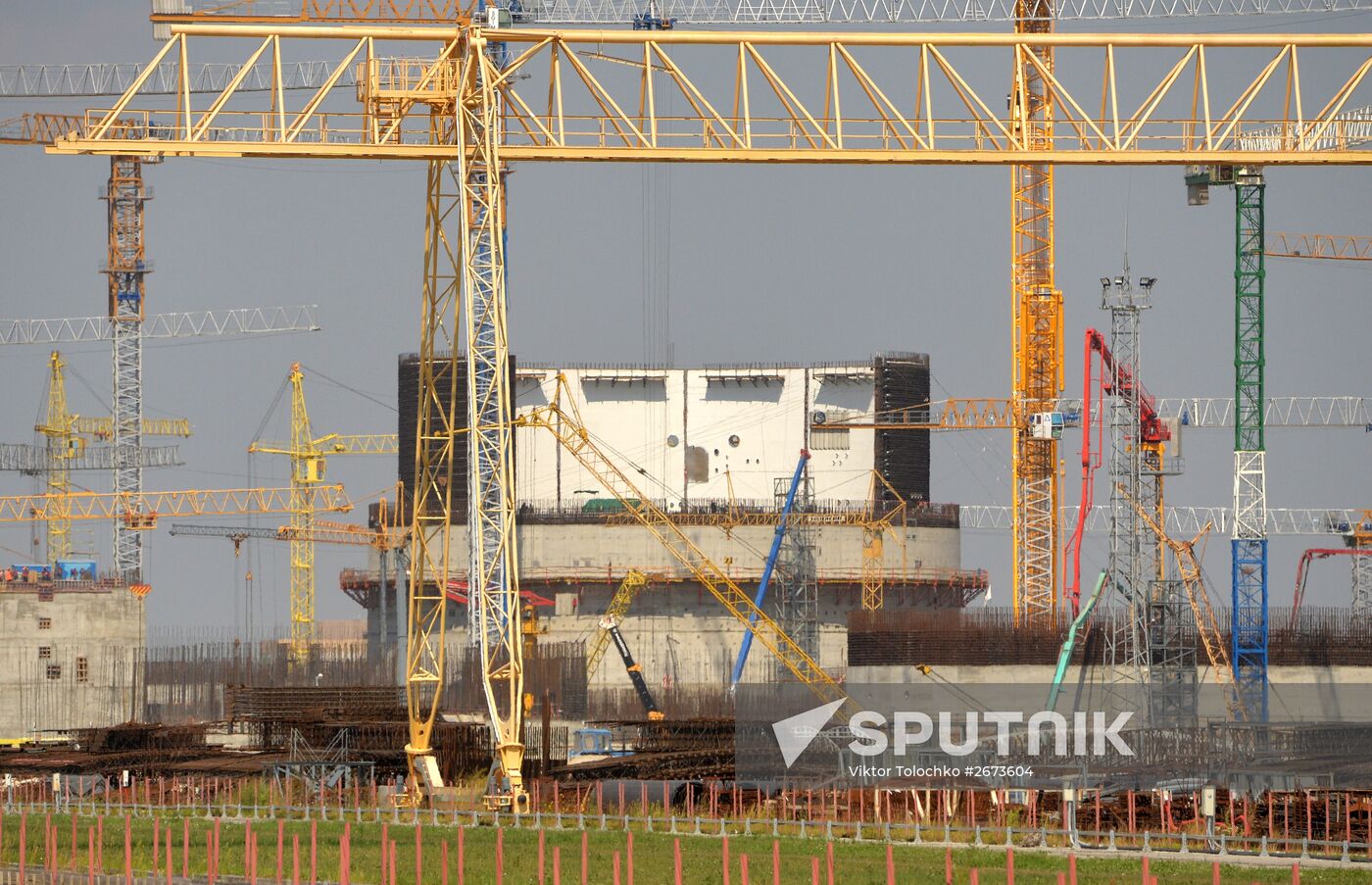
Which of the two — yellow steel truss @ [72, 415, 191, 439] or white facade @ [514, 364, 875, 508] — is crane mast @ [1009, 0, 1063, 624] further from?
yellow steel truss @ [72, 415, 191, 439]

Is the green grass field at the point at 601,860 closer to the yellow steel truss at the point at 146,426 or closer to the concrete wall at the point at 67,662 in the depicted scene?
the concrete wall at the point at 67,662

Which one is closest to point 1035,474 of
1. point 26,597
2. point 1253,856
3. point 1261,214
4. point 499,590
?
point 1261,214

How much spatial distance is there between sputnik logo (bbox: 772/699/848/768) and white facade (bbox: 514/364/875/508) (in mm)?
44341

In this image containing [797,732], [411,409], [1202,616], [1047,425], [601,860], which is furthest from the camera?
[411,409]

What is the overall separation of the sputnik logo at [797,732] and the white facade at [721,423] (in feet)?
145

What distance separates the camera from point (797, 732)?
74.1 metres

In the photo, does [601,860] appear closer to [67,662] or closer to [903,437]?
[67,662]

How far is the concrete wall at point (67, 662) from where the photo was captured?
10600 centimetres

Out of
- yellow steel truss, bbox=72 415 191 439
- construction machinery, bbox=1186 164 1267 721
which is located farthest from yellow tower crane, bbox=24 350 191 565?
construction machinery, bbox=1186 164 1267 721

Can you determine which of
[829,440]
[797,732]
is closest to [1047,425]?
[829,440]

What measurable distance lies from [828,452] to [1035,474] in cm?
1604

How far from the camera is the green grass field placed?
148 feet

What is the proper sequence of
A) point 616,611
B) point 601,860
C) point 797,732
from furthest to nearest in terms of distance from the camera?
1. point 616,611
2. point 797,732
3. point 601,860

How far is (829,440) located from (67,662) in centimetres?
4337
